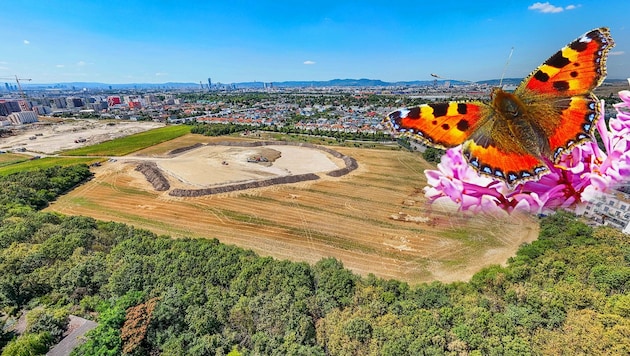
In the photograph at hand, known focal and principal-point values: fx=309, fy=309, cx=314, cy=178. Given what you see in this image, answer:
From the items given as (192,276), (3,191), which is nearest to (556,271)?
(192,276)

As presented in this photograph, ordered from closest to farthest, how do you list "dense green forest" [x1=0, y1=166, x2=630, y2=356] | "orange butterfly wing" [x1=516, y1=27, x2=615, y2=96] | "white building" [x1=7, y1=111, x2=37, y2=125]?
"orange butterfly wing" [x1=516, y1=27, x2=615, y2=96]
"dense green forest" [x1=0, y1=166, x2=630, y2=356]
"white building" [x1=7, y1=111, x2=37, y2=125]

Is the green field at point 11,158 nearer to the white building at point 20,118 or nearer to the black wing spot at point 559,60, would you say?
the white building at point 20,118

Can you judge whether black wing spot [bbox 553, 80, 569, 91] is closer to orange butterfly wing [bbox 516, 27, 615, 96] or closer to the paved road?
orange butterfly wing [bbox 516, 27, 615, 96]

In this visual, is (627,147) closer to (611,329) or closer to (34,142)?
(611,329)

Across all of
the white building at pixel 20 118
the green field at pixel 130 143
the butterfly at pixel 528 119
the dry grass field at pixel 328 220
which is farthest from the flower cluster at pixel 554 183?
the white building at pixel 20 118

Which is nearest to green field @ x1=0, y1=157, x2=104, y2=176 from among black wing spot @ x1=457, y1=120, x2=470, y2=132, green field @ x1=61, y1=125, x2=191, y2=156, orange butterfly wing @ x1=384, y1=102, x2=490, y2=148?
green field @ x1=61, y1=125, x2=191, y2=156
